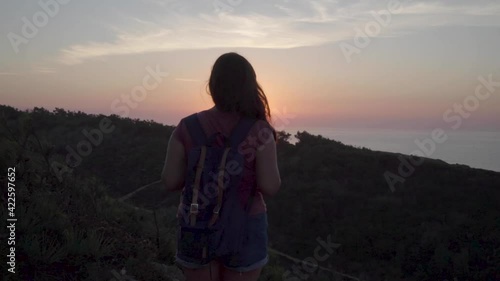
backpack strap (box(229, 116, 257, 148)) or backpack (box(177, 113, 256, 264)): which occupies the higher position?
backpack strap (box(229, 116, 257, 148))

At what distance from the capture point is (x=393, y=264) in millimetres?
14633

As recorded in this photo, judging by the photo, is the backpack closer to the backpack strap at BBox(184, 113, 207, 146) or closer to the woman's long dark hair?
the backpack strap at BBox(184, 113, 207, 146)

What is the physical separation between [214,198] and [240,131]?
1.34 ft

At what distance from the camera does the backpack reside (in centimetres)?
271

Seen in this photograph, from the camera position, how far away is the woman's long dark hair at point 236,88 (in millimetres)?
2867

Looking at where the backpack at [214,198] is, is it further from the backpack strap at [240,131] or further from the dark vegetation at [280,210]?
the dark vegetation at [280,210]

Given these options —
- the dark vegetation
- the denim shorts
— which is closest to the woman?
the denim shorts

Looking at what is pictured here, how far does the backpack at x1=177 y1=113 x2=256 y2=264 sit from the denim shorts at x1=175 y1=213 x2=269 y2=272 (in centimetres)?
4

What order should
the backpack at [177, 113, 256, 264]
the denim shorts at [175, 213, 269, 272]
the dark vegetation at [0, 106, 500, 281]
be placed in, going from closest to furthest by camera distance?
the backpack at [177, 113, 256, 264] → the denim shorts at [175, 213, 269, 272] → the dark vegetation at [0, 106, 500, 281]

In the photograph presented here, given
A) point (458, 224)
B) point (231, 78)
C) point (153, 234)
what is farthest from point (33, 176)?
point (458, 224)

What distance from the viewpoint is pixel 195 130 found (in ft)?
9.25

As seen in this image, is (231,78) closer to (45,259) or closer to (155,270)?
(45,259)

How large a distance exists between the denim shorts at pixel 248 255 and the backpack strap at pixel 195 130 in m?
0.53

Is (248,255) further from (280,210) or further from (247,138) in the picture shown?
(280,210)
